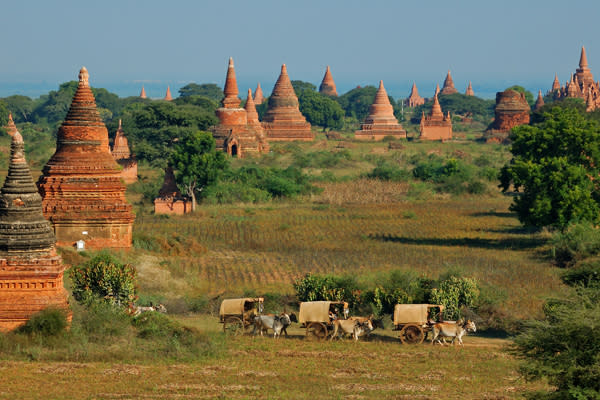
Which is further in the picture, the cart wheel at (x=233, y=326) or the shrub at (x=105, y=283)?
the shrub at (x=105, y=283)

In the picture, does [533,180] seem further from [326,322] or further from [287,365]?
[287,365]

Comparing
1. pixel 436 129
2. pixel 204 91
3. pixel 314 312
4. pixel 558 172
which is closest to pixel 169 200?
pixel 558 172

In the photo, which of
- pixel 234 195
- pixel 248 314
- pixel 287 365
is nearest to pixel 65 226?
pixel 248 314

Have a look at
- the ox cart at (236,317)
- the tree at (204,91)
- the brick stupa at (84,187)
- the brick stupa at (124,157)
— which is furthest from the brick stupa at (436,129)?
the ox cart at (236,317)

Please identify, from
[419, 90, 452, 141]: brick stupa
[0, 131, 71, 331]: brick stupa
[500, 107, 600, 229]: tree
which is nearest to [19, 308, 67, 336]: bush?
[0, 131, 71, 331]: brick stupa

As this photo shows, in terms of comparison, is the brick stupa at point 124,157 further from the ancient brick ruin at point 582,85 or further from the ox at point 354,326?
the ancient brick ruin at point 582,85

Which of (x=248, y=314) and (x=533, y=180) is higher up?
(x=533, y=180)

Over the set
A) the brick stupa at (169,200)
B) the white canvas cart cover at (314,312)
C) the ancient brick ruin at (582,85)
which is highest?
the ancient brick ruin at (582,85)

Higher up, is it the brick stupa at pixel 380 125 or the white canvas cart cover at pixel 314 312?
the brick stupa at pixel 380 125

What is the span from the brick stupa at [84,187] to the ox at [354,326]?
11.1 m

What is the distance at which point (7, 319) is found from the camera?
2189cm

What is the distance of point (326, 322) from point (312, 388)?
4.41 m

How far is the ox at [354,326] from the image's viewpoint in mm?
24047

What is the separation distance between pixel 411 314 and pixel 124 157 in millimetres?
47567
